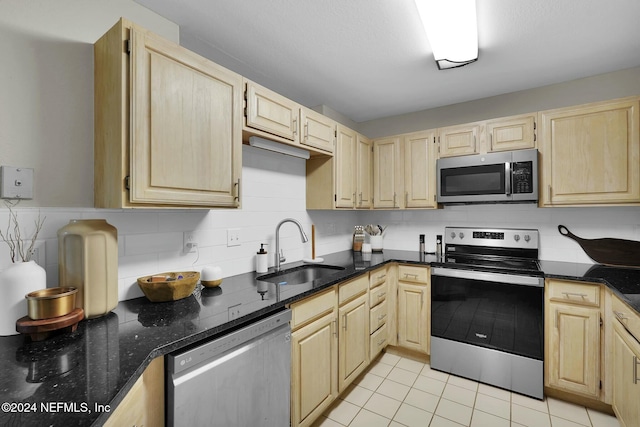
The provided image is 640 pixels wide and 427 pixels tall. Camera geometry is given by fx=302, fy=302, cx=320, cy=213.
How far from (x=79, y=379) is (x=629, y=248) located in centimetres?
339

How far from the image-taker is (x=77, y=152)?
1358 mm

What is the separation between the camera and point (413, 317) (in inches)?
105

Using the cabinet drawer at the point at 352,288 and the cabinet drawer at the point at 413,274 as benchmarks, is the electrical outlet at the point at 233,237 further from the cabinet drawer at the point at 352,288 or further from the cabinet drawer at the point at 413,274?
the cabinet drawer at the point at 413,274

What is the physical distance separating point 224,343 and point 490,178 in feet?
7.91

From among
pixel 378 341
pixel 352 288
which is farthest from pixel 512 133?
pixel 378 341

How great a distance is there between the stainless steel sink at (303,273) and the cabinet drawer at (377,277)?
288 millimetres

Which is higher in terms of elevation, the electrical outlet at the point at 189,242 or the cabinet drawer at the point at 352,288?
the electrical outlet at the point at 189,242

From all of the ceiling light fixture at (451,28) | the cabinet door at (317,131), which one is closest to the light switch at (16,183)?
the cabinet door at (317,131)

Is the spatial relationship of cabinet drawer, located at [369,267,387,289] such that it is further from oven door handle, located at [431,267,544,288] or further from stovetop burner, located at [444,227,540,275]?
stovetop burner, located at [444,227,540,275]

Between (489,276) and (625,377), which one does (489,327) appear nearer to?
(489,276)

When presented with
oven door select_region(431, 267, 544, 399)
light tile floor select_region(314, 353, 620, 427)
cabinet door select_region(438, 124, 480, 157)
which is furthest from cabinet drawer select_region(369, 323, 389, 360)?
cabinet door select_region(438, 124, 480, 157)

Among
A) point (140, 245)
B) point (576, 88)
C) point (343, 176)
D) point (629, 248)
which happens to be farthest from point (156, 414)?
point (576, 88)

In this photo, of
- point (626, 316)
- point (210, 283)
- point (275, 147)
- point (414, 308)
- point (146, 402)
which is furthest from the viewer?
point (414, 308)

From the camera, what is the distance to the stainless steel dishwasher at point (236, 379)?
1057 mm
